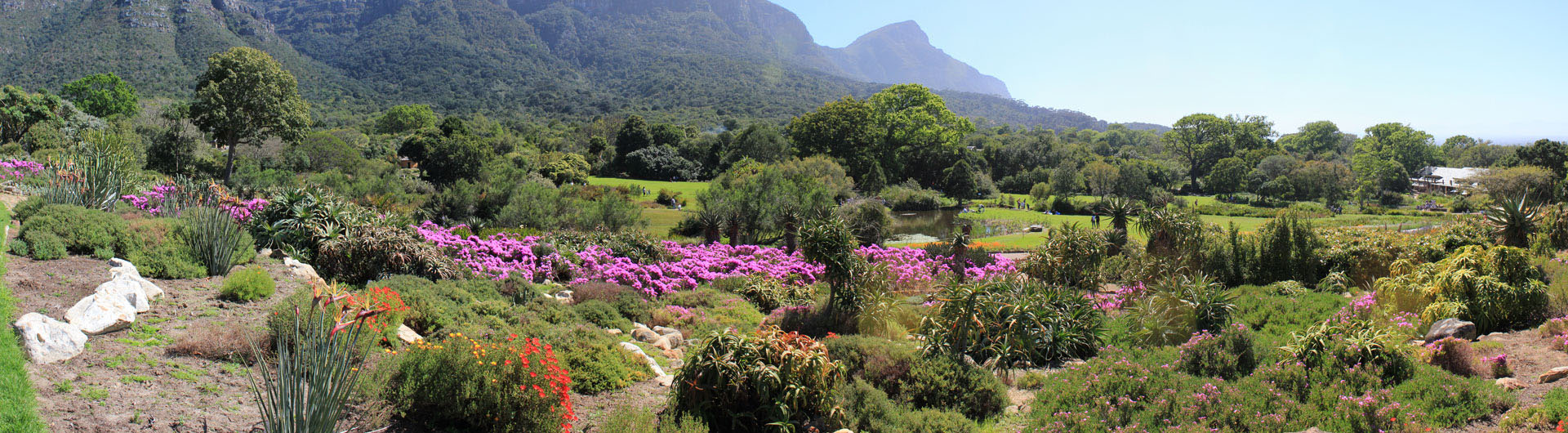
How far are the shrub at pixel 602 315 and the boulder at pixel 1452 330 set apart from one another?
1012cm

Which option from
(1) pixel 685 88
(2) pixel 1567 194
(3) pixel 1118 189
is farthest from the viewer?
(1) pixel 685 88

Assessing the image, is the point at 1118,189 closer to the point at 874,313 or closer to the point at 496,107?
the point at 874,313

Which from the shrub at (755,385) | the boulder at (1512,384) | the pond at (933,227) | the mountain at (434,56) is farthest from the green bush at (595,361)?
the mountain at (434,56)

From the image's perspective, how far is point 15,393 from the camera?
4.38 metres

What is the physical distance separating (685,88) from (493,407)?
475 ft

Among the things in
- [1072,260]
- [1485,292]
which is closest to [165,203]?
[1072,260]

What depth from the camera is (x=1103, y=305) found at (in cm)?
1198

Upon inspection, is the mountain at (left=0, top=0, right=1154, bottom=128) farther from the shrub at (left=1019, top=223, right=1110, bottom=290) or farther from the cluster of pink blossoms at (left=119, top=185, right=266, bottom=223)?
the shrub at (left=1019, top=223, right=1110, bottom=290)

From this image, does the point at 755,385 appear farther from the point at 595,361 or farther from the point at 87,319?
the point at 87,319

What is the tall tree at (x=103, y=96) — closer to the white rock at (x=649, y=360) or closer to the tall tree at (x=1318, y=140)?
the white rock at (x=649, y=360)

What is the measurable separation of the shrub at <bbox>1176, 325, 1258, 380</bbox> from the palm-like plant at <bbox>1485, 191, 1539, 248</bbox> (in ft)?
31.0

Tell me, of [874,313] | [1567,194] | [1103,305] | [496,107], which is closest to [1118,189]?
[1567,194]

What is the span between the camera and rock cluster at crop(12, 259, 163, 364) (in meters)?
5.07

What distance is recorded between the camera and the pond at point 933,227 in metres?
29.2
